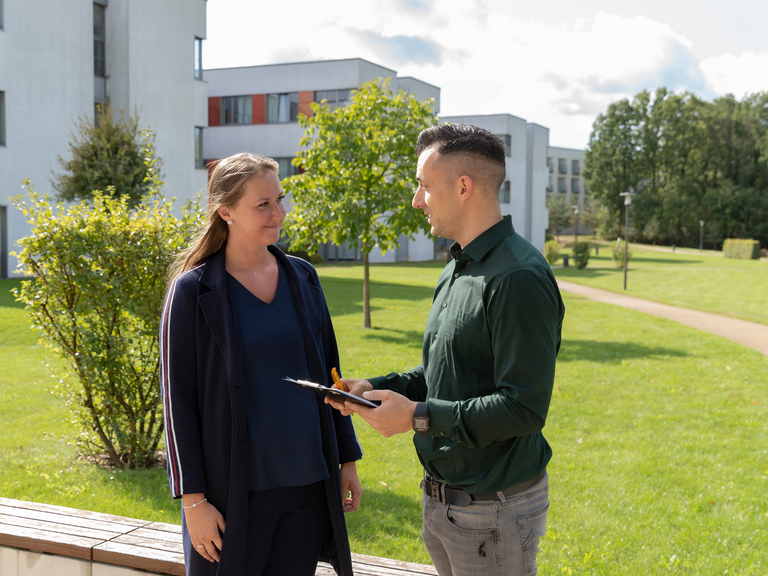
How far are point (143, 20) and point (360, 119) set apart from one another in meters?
18.1

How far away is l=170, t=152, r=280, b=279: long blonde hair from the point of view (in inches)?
101

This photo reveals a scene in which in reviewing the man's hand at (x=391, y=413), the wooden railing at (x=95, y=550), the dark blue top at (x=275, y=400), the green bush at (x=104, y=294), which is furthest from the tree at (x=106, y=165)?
the man's hand at (x=391, y=413)

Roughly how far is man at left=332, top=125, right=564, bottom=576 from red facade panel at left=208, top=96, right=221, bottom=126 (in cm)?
4419

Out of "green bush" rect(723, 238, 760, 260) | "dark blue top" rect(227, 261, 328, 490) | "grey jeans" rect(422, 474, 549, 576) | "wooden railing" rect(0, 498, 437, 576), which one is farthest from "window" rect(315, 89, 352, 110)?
"grey jeans" rect(422, 474, 549, 576)

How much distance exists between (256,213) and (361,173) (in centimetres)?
1166

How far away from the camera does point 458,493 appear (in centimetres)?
229

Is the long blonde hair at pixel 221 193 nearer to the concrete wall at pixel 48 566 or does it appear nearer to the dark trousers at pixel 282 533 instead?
the dark trousers at pixel 282 533

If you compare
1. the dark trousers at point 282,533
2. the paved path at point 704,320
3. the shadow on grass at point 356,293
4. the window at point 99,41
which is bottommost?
the paved path at point 704,320

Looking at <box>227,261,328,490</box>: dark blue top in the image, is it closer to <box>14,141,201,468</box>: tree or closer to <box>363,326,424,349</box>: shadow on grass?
<box>14,141,201,468</box>: tree

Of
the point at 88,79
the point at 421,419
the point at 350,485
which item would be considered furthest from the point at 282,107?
the point at 421,419

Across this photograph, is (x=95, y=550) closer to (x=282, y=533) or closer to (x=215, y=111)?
(x=282, y=533)

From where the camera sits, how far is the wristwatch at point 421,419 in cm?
209

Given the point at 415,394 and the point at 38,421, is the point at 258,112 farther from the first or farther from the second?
the point at 415,394

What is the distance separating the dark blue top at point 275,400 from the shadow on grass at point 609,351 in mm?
10136
